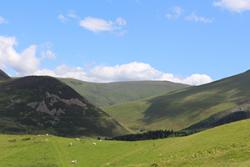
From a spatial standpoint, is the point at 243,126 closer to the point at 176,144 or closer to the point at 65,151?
the point at 176,144

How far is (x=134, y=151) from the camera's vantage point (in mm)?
64812

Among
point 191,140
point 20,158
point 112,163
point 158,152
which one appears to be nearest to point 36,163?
point 20,158

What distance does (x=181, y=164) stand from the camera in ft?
146

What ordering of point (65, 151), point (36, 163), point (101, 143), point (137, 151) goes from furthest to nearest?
1. point (101, 143)
2. point (65, 151)
3. point (137, 151)
4. point (36, 163)

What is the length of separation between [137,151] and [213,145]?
A: 484 inches

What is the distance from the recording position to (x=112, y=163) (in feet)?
193

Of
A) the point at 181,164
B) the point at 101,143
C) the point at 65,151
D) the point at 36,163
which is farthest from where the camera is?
the point at 101,143

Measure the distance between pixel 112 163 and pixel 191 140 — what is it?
11073 millimetres

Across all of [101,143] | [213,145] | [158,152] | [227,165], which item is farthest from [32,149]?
[227,165]

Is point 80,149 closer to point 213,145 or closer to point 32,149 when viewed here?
point 32,149

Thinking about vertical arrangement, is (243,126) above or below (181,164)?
above

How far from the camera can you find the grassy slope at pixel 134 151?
5118cm

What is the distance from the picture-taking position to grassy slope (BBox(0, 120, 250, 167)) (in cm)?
5118

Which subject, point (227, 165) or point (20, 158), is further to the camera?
point (20, 158)
